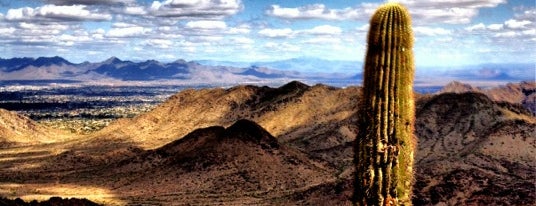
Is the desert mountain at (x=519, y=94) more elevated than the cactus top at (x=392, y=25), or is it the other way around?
the cactus top at (x=392, y=25)

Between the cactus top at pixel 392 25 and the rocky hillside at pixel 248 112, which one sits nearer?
the cactus top at pixel 392 25

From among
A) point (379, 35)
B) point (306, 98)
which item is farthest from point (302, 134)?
point (379, 35)

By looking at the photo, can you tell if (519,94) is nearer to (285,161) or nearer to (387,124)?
(285,161)

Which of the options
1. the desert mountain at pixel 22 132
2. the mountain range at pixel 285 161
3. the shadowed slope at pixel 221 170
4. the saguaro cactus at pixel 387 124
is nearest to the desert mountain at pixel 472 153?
the mountain range at pixel 285 161

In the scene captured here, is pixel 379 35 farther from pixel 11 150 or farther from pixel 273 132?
pixel 11 150

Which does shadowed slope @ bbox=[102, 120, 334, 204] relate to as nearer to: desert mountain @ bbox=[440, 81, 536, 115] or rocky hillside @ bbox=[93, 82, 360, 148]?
rocky hillside @ bbox=[93, 82, 360, 148]

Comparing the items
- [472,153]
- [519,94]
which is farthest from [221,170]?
[519,94]

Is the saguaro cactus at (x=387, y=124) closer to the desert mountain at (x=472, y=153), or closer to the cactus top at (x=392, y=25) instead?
the cactus top at (x=392, y=25)

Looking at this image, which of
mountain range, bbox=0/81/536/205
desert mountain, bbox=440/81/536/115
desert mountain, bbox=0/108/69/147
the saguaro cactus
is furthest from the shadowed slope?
desert mountain, bbox=440/81/536/115
